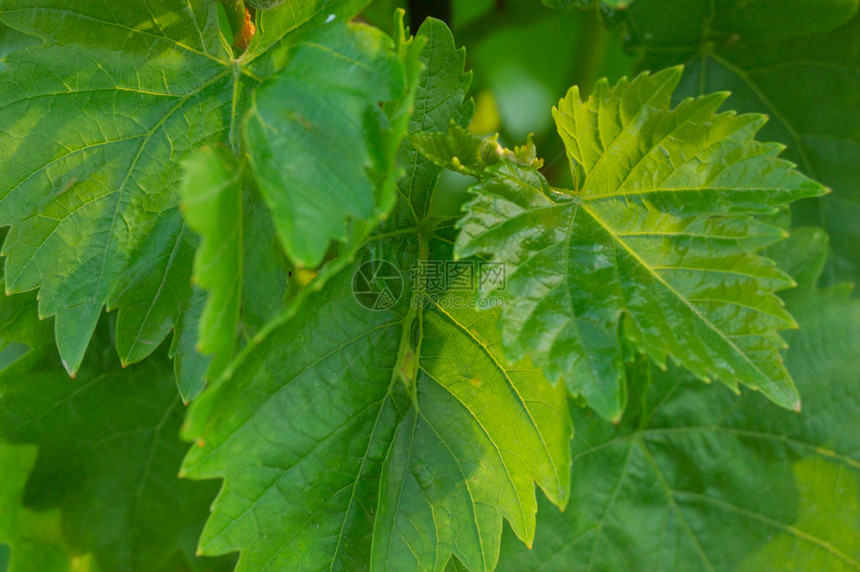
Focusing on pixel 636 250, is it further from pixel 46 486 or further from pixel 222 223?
pixel 46 486

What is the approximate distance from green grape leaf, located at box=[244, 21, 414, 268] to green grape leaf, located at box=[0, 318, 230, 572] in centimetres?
42

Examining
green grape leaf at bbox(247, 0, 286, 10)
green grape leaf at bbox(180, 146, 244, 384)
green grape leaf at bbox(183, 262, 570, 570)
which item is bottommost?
green grape leaf at bbox(183, 262, 570, 570)

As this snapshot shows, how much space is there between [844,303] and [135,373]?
2.89 ft

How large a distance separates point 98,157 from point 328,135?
262 mm

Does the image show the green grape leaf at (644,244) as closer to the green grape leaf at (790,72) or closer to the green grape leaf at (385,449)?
the green grape leaf at (385,449)

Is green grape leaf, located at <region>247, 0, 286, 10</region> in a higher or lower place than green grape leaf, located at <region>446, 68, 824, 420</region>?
higher

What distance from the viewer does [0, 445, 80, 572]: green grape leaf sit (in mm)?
783

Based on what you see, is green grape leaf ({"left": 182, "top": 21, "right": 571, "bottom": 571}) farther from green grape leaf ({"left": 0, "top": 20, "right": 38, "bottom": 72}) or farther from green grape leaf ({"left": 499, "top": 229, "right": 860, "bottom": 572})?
green grape leaf ({"left": 0, "top": 20, "right": 38, "bottom": 72})

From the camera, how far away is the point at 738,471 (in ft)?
2.73

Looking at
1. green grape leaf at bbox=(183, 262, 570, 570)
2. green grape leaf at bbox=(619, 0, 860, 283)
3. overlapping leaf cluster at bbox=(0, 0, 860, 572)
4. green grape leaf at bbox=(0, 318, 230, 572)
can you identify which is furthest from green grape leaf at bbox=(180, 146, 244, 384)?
green grape leaf at bbox=(619, 0, 860, 283)

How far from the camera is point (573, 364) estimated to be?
0.50 meters

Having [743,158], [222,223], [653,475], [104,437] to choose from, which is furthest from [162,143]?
[653,475]

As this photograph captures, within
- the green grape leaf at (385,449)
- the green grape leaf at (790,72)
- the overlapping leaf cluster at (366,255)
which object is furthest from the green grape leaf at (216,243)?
the green grape leaf at (790,72)

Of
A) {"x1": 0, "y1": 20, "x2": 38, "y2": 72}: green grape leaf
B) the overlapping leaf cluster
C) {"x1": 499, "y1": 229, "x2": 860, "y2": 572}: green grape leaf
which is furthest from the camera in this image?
{"x1": 499, "y1": 229, "x2": 860, "y2": 572}: green grape leaf
